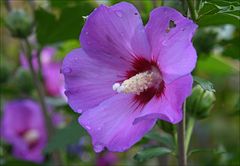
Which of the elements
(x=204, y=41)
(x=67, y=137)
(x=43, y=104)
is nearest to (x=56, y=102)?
(x=43, y=104)

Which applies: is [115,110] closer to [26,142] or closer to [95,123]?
[95,123]

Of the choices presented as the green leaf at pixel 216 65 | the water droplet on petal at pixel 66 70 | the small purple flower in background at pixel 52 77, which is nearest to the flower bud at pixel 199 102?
the water droplet on petal at pixel 66 70

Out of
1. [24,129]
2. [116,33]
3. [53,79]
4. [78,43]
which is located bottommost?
[24,129]

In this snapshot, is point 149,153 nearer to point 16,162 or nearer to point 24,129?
point 16,162

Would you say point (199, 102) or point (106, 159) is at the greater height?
point (199, 102)

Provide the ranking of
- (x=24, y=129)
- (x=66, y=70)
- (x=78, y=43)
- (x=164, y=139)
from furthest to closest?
(x=24, y=129)
(x=78, y=43)
(x=164, y=139)
(x=66, y=70)

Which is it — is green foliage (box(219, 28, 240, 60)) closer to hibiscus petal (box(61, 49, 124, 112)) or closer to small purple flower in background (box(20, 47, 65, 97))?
hibiscus petal (box(61, 49, 124, 112))

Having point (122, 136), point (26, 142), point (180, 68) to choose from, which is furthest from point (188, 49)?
point (26, 142)
